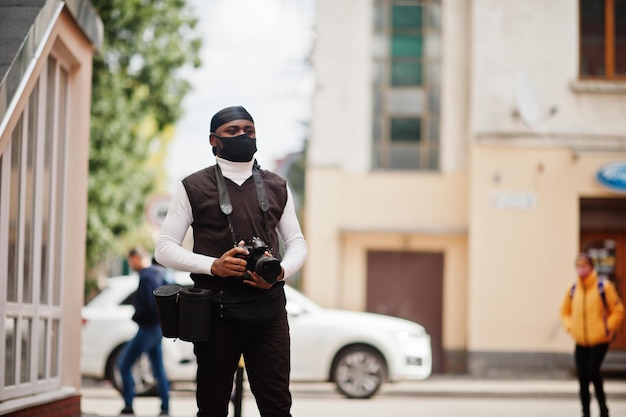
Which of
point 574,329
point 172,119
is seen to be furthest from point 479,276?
point 574,329

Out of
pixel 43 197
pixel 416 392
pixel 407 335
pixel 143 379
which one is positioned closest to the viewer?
pixel 43 197

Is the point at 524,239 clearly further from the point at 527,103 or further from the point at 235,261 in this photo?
the point at 235,261

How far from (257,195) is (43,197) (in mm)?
4370

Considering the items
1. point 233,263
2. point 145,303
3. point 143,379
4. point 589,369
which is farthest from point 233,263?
point 143,379

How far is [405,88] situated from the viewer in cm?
2295

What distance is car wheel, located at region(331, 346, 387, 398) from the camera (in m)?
15.9

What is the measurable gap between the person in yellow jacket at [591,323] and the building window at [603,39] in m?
10.2

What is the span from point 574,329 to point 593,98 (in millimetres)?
10097

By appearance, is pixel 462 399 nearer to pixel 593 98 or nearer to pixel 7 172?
pixel 593 98

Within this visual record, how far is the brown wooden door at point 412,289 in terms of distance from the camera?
Result: 896 inches

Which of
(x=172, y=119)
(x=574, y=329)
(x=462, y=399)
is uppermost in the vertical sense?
(x=172, y=119)

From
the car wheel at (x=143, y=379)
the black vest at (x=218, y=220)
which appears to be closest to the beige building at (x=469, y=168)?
the car wheel at (x=143, y=379)

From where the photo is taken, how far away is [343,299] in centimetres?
2283

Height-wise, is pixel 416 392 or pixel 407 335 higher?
pixel 407 335
